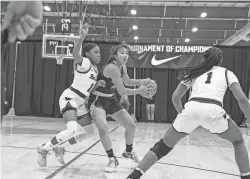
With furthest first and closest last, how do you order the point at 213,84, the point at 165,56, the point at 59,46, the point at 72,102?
the point at 165,56, the point at 59,46, the point at 72,102, the point at 213,84

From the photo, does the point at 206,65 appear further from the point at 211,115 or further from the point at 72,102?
the point at 72,102

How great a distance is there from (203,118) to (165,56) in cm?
940

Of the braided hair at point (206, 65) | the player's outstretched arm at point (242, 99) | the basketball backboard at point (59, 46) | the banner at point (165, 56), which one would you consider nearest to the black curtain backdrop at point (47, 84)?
the banner at point (165, 56)

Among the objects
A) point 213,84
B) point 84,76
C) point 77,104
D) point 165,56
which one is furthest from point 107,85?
point 165,56

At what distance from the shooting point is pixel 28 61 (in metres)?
12.7

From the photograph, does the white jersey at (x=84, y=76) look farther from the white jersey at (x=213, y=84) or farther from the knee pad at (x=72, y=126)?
the white jersey at (x=213, y=84)

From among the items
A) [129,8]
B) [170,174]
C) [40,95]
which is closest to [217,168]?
[170,174]

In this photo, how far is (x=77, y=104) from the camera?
12.9ft

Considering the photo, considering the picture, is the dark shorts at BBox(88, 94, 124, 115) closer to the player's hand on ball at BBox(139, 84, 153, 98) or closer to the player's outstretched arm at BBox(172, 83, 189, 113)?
the player's hand on ball at BBox(139, 84, 153, 98)

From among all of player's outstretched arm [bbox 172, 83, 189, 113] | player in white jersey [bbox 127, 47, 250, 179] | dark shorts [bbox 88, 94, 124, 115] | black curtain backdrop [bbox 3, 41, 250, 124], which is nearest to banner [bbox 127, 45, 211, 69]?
black curtain backdrop [bbox 3, 41, 250, 124]

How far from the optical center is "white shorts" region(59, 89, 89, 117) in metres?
3.82

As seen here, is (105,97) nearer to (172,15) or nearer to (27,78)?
(27,78)

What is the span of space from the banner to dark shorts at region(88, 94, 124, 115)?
7895 millimetres

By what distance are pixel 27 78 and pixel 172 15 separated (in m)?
8.23
